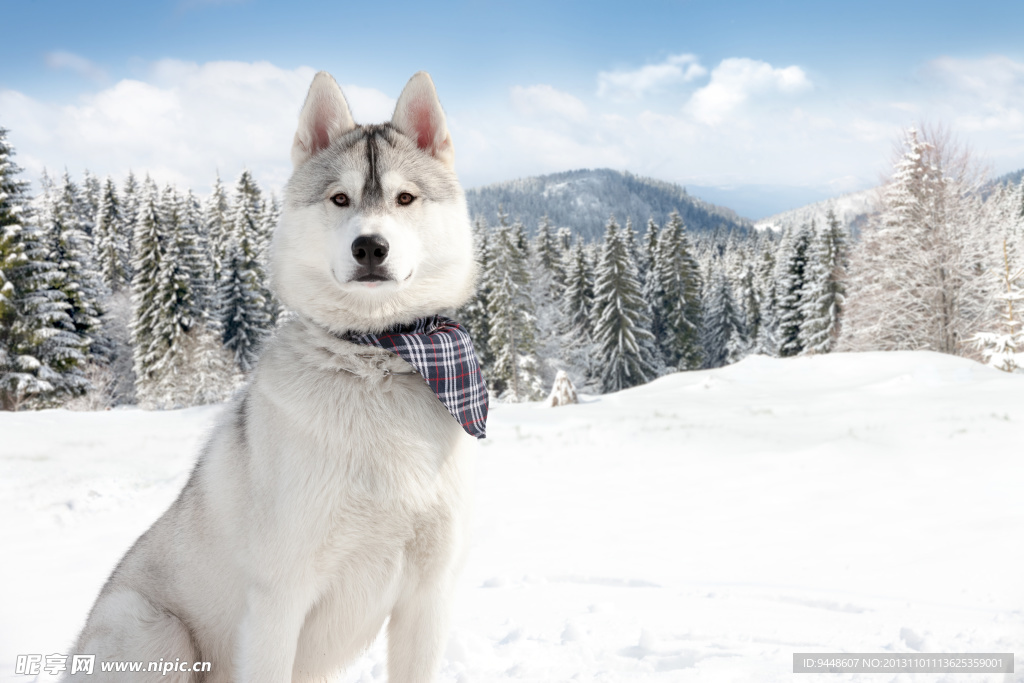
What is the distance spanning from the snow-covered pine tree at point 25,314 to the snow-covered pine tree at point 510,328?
2200 cm

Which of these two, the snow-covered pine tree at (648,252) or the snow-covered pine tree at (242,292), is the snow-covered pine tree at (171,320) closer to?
the snow-covered pine tree at (242,292)

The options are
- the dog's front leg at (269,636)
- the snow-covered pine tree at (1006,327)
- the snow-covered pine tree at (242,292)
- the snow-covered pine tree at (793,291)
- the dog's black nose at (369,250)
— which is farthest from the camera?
the snow-covered pine tree at (793,291)

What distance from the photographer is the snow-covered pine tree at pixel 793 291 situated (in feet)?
141

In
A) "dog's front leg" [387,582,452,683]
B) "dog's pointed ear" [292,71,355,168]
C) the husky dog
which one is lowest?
"dog's front leg" [387,582,452,683]

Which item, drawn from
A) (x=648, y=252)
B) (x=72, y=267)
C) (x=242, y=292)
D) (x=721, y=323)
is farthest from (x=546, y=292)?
(x=72, y=267)

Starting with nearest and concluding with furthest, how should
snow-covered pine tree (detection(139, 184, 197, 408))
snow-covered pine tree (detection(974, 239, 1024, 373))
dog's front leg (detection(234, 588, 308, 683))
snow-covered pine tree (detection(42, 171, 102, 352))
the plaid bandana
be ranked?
dog's front leg (detection(234, 588, 308, 683)), the plaid bandana, snow-covered pine tree (detection(974, 239, 1024, 373)), snow-covered pine tree (detection(42, 171, 102, 352)), snow-covered pine tree (detection(139, 184, 197, 408))

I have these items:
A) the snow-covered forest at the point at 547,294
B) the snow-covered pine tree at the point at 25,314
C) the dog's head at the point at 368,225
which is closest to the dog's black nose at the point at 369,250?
the dog's head at the point at 368,225

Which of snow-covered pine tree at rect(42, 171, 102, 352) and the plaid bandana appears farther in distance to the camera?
snow-covered pine tree at rect(42, 171, 102, 352)

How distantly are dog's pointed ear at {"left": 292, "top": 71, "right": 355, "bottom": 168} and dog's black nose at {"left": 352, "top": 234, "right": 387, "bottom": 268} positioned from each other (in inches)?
29.6

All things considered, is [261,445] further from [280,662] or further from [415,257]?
[415,257]

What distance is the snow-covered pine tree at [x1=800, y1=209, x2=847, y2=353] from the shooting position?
36844 millimetres

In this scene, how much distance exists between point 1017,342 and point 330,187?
80.7 feet

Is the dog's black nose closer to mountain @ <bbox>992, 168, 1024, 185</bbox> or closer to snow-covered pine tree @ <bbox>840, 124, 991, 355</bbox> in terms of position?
snow-covered pine tree @ <bbox>840, 124, 991, 355</bbox>

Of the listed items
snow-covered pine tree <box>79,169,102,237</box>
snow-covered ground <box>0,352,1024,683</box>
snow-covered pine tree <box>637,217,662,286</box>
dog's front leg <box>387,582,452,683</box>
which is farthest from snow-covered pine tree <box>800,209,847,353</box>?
snow-covered pine tree <box>79,169,102,237</box>
